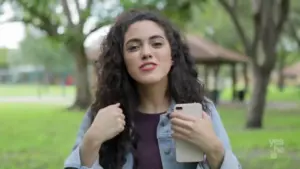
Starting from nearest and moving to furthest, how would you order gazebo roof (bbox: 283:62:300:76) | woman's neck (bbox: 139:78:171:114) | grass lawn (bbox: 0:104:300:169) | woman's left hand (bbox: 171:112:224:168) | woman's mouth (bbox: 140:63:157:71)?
woman's left hand (bbox: 171:112:224:168) < woman's mouth (bbox: 140:63:157:71) < woman's neck (bbox: 139:78:171:114) < grass lawn (bbox: 0:104:300:169) < gazebo roof (bbox: 283:62:300:76)

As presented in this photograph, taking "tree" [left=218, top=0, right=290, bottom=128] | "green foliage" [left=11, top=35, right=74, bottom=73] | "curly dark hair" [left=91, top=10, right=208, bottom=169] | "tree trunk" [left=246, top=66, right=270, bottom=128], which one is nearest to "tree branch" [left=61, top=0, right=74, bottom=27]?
"tree" [left=218, top=0, right=290, bottom=128]

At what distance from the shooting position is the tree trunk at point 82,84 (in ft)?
76.9

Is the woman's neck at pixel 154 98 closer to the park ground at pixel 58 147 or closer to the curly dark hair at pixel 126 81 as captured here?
the curly dark hair at pixel 126 81

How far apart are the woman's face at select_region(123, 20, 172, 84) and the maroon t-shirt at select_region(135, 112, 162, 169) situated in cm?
14

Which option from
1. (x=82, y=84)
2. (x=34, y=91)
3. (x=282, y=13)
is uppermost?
(x=282, y=13)

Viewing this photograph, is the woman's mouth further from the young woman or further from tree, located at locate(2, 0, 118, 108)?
tree, located at locate(2, 0, 118, 108)

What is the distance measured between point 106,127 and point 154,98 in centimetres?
27

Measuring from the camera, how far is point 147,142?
6.78ft

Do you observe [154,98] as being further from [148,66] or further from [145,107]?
[148,66]

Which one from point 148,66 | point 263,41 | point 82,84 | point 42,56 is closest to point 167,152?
point 148,66

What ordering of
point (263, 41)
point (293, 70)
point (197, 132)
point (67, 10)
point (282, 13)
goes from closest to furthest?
1. point (197, 132)
2. point (263, 41)
3. point (282, 13)
4. point (67, 10)
5. point (293, 70)

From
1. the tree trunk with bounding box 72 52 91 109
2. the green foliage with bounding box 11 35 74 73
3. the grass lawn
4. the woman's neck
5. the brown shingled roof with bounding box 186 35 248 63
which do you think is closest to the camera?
the woman's neck

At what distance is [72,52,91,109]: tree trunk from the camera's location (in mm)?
23438

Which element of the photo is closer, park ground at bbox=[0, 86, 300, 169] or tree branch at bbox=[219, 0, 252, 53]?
park ground at bbox=[0, 86, 300, 169]
